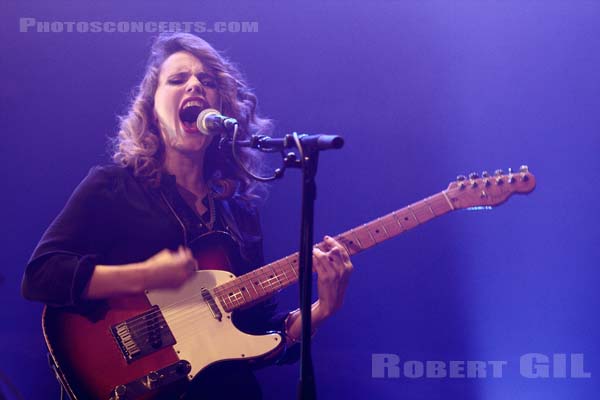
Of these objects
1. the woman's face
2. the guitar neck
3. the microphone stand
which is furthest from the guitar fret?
the microphone stand

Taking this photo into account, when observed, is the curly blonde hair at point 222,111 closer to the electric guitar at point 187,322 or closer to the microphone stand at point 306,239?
the electric guitar at point 187,322

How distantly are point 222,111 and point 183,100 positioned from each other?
0.16m

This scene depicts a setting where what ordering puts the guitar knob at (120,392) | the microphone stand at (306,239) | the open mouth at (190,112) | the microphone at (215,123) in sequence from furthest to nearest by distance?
the open mouth at (190,112) < the guitar knob at (120,392) < the microphone at (215,123) < the microphone stand at (306,239)

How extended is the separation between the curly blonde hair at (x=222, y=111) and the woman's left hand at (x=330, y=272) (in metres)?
0.39

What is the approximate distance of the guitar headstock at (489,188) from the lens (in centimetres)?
258

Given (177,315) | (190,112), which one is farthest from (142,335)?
(190,112)

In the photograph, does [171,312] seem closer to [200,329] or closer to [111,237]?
[200,329]

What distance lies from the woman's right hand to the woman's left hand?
47 centimetres

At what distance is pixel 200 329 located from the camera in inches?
101

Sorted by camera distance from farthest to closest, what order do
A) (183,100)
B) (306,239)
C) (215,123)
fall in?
(183,100)
(215,123)
(306,239)

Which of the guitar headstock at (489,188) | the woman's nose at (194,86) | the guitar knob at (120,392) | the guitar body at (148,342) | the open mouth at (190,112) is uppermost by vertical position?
the woman's nose at (194,86)

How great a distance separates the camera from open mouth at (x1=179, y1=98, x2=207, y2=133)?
2729 millimetres

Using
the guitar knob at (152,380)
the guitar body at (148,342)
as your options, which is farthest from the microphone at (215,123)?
the guitar knob at (152,380)

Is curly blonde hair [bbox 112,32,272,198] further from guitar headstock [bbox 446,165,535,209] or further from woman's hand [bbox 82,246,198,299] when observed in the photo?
guitar headstock [bbox 446,165,535,209]
